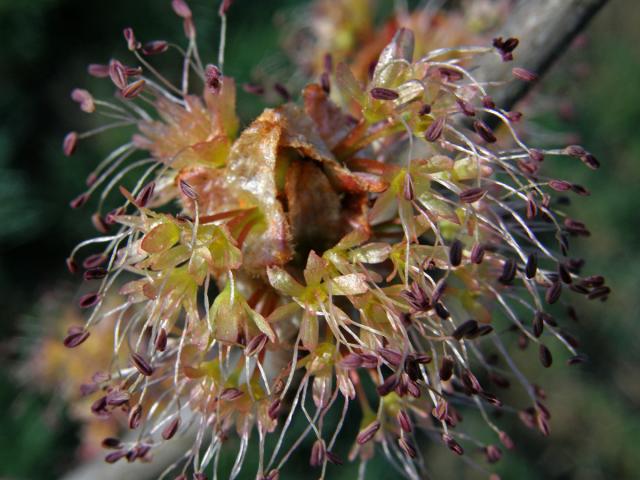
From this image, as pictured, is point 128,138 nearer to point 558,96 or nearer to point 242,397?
point 558,96

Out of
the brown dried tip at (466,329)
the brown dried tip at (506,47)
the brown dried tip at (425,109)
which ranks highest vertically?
the brown dried tip at (506,47)

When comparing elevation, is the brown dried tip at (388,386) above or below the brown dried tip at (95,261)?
above

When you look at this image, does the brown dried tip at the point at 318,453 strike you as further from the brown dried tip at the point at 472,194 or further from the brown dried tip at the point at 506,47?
the brown dried tip at the point at 506,47

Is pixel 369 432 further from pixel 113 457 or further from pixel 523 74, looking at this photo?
pixel 523 74

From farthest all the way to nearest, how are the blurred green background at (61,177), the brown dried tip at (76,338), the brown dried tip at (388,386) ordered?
1. the blurred green background at (61,177)
2. the brown dried tip at (76,338)
3. the brown dried tip at (388,386)

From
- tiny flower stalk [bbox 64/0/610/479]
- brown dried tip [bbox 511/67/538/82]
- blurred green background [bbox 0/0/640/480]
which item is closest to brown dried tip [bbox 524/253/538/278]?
tiny flower stalk [bbox 64/0/610/479]

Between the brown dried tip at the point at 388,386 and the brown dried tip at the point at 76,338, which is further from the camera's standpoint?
the brown dried tip at the point at 76,338

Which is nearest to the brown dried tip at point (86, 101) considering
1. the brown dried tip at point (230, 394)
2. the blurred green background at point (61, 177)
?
the brown dried tip at point (230, 394)

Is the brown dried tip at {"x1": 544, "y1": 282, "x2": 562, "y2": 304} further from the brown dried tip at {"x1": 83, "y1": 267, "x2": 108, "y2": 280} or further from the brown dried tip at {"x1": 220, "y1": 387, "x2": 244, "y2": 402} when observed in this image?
the brown dried tip at {"x1": 83, "y1": 267, "x2": 108, "y2": 280}
